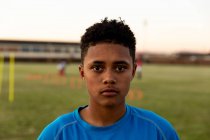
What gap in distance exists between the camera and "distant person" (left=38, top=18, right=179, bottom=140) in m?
2.40

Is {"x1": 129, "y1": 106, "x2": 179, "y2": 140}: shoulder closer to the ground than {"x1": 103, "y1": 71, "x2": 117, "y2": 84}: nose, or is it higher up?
closer to the ground

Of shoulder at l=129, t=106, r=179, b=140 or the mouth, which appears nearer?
the mouth

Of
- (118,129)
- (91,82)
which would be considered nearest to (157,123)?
(118,129)

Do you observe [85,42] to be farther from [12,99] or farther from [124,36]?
[12,99]

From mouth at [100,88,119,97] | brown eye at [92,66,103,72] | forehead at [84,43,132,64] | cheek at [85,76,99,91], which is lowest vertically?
mouth at [100,88,119,97]

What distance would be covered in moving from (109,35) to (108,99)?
0.43 metres

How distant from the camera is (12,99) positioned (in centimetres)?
1557

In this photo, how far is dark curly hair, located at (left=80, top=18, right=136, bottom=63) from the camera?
8.23 feet

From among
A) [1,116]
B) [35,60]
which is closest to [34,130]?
[1,116]

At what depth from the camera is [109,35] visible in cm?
251

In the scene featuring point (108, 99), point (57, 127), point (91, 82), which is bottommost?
point (57, 127)

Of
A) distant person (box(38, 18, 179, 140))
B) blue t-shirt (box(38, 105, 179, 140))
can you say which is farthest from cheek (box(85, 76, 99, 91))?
blue t-shirt (box(38, 105, 179, 140))

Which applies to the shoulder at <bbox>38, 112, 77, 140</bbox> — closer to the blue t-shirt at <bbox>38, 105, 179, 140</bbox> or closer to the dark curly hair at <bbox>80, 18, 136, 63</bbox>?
the blue t-shirt at <bbox>38, 105, 179, 140</bbox>

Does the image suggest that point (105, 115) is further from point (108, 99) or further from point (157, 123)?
point (157, 123)
